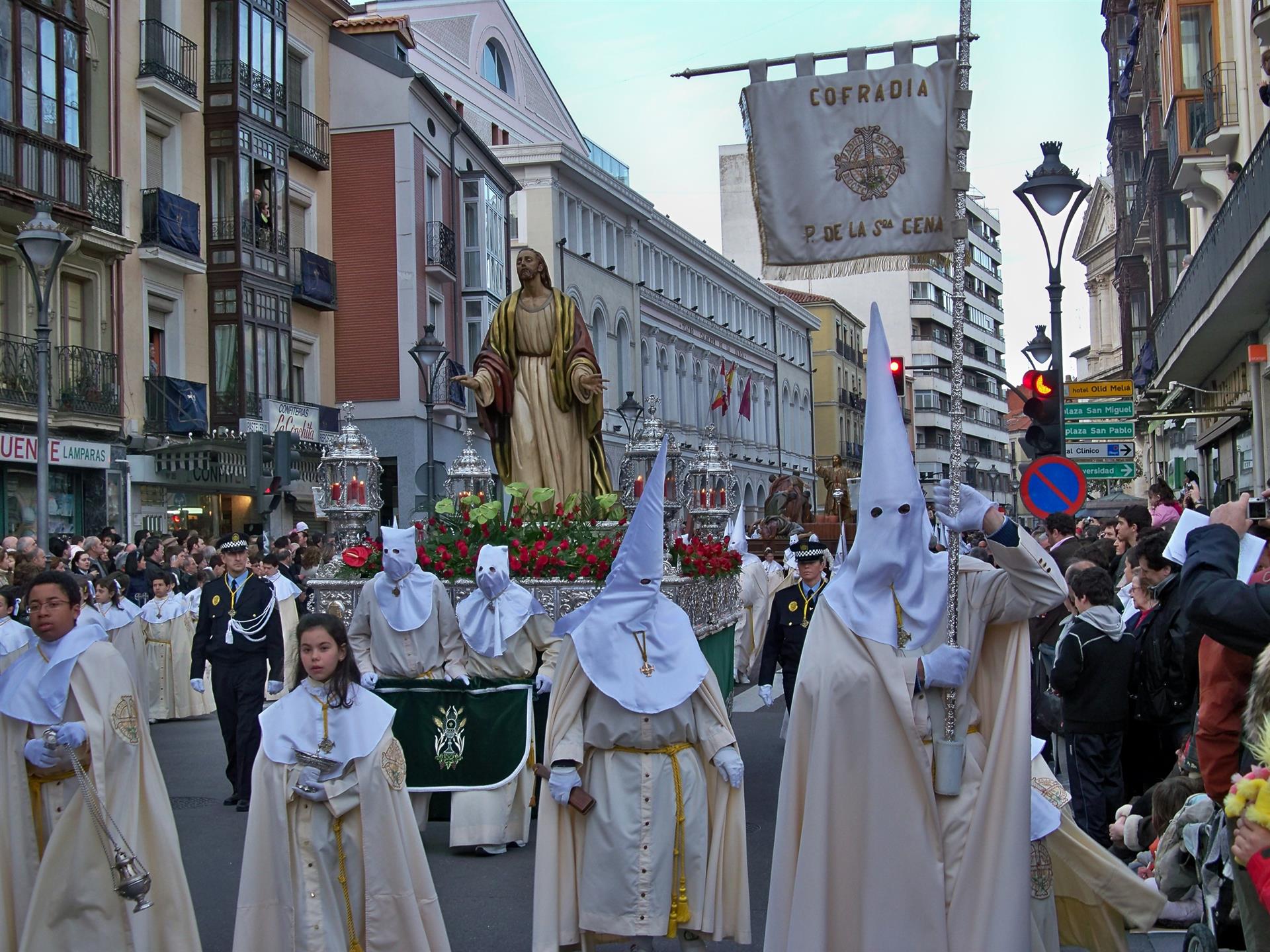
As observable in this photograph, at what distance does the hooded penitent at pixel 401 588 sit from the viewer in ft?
32.3

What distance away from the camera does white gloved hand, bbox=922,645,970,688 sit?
505 centimetres

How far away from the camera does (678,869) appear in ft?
20.6

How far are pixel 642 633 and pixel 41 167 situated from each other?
18805 mm

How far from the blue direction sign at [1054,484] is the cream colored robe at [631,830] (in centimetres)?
691

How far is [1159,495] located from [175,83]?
65.3 ft

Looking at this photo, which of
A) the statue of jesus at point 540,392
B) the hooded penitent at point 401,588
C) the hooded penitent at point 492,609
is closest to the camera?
the hooded penitent at point 401,588

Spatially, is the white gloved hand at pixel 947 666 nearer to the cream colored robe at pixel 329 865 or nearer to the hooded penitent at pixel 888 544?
the hooded penitent at pixel 888 544

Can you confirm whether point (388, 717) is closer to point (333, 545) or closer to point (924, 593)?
point (924, 593)

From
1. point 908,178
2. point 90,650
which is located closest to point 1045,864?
point 908,178

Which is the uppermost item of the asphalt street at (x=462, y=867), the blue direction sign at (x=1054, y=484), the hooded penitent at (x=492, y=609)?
the blue direction sign at (x=1054, y=484)

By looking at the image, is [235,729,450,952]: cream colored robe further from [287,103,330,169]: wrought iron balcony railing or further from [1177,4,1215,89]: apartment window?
[287,103,330,169]: wrought iron balcony railing

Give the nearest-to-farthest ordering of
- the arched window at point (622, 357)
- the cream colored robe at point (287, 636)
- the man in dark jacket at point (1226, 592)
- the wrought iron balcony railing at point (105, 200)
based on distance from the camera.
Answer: the man in dark jacket at point (1226, 592) < the cream colored robe at point (287, 636) < the wrought iron balcony railing at point (105, 200) < the arched window at point (622, 357)

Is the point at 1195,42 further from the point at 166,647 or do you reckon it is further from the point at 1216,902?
the point at 1216,902

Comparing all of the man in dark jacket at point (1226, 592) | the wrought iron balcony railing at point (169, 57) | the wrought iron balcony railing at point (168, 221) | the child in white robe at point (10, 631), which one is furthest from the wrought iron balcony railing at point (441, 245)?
the man in dark jacket at point (1226, 592)
